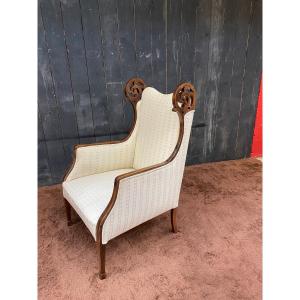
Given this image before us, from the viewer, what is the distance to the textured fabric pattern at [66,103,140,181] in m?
1.80

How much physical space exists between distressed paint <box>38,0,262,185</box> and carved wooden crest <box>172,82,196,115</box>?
0.99 m

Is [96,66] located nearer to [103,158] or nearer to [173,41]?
[173,41]

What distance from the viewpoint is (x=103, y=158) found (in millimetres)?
1878

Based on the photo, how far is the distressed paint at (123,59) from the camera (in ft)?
6.96

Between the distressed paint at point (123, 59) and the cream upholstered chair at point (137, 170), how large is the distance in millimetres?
505

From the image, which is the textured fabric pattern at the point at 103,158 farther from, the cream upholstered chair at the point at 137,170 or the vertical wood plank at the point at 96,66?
the vertical wood plank at the point at 96,66

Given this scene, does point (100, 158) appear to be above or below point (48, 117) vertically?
below

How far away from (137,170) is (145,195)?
174 millimetres

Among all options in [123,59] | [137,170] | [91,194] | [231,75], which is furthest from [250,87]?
[91,194]

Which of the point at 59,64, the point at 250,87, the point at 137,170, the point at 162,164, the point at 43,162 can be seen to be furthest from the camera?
the point at 250,87

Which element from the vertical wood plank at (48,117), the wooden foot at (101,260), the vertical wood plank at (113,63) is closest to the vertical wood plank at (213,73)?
the vertical wood plank at (113,63)

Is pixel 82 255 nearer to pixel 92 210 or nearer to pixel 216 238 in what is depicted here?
pixel 92 210

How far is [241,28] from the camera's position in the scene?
2.55 meters
